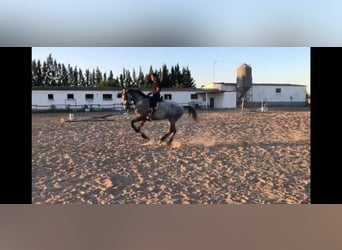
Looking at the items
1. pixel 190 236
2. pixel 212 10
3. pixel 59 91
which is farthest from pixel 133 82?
pixel 190 236

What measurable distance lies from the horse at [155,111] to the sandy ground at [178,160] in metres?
0.05

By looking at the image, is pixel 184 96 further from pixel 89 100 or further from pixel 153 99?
pixel 89 100

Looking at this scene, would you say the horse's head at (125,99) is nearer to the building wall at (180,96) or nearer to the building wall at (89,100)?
the building wall at (89,100)

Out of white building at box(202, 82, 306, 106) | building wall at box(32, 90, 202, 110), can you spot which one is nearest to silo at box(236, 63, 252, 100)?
white building at box(202, 82, 306, 106)

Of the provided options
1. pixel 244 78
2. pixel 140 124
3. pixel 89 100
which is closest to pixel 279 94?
pixel 244 78

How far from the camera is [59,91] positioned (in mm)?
2701

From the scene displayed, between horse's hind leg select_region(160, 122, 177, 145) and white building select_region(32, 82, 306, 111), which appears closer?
white building select_region(32, 82, 306, 111)

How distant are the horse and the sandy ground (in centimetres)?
5

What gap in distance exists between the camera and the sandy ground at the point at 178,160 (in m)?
2.57

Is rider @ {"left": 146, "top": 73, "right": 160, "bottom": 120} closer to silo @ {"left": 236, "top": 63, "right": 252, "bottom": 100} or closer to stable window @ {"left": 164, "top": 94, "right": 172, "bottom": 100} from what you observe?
stable window @ {"left": 164, "top": 94, "right": 172, "bottom": 100}

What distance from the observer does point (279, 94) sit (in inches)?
104

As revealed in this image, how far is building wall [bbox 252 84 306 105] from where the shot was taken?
8.31ft
